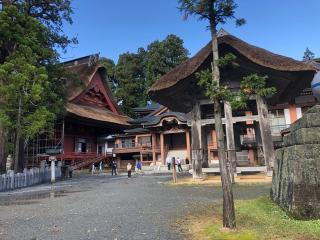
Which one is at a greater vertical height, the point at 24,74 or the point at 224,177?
the point at 24,74

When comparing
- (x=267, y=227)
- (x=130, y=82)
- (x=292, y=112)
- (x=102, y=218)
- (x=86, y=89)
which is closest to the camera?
(x=267, y=227)

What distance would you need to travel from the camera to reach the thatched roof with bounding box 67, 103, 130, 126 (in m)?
30.3

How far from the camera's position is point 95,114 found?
112 feet

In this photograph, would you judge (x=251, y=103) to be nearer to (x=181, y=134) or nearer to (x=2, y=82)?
(x=2, y=82)

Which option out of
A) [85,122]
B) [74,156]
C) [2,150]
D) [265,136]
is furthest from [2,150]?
[265,136]

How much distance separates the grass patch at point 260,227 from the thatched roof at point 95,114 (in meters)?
23.9

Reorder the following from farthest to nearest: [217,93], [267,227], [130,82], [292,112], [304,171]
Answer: [130,82] < [292,112] < [217,93] < [304,171] < [267,227]

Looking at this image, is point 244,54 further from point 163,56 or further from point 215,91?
point 163,56

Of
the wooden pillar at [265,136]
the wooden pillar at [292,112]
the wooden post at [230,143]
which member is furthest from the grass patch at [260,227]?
the wooden pillar at [292,112]

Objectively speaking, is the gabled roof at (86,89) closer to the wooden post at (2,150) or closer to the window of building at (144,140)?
the window of building at (144,140)

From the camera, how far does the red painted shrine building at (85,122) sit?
31.7m

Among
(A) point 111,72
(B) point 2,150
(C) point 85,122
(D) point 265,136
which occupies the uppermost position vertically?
(A) point 111,72

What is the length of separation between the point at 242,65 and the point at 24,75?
10.9 meters

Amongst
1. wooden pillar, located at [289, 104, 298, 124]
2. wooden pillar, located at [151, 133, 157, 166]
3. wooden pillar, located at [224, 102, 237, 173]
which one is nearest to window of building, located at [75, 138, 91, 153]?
wooden pillar, located at [151, 133, 157, 166]
